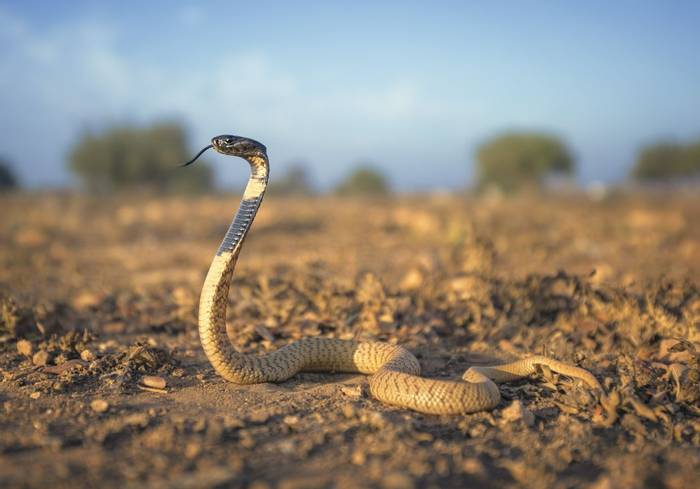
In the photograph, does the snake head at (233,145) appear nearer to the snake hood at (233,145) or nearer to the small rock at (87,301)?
the snake hood at (233,145)

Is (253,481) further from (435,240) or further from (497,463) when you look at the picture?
(435,240)

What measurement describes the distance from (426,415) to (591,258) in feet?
27.2

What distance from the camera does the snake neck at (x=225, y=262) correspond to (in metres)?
3.86

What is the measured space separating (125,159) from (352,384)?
41.0 m

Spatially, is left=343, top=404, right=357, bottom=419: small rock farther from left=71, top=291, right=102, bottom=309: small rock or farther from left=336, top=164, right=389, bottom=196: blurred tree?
left=336, top=164, right=389, bottom=196: blurred tree

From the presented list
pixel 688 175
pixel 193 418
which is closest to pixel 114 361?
pixel 193 418

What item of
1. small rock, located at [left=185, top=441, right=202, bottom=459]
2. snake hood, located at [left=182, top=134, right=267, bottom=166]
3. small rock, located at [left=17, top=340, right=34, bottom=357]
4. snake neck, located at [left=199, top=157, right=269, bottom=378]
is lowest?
small rock, located at [left=185, top=441, right=202, bottom=459]

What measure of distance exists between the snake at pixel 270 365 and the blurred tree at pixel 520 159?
46.2m

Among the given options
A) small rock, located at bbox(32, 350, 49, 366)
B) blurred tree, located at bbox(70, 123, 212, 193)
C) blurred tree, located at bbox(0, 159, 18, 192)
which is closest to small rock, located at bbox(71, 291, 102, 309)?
small rock, located at bbox(32, 350, 49, 366)

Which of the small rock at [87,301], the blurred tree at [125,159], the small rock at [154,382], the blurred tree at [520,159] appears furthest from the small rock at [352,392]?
the blurred tree at [520,159]

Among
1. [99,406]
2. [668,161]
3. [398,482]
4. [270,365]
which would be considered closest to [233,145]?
[270,365]

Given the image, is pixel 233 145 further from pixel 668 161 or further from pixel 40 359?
pixel 668 161

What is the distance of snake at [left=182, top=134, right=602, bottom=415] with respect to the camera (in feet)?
12.7

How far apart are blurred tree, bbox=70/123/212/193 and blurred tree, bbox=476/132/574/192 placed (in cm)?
2431
